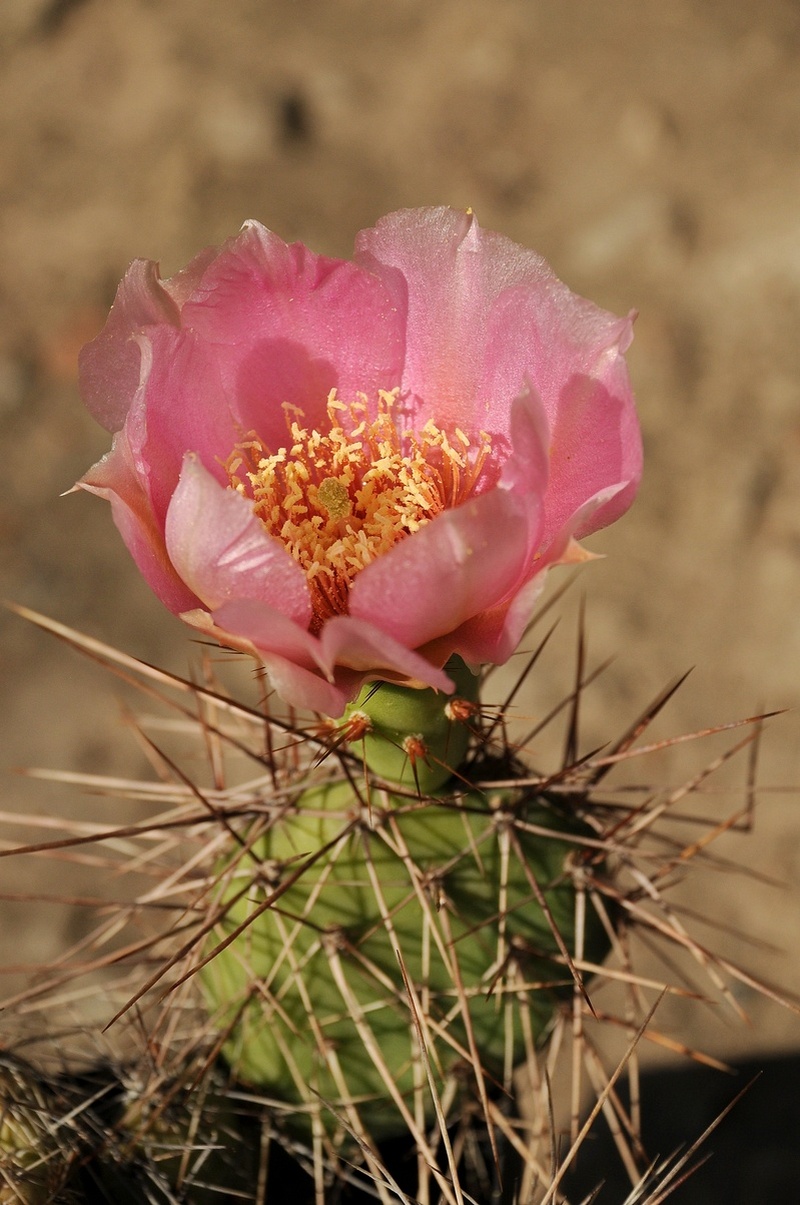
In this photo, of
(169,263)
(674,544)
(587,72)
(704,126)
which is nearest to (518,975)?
(674,544)

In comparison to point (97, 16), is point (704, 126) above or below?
below

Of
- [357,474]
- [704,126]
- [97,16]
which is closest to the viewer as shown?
[357,474]

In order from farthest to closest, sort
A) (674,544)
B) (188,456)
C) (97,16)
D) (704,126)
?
(97,16) < (704,126) < (674,544) < (188,456)

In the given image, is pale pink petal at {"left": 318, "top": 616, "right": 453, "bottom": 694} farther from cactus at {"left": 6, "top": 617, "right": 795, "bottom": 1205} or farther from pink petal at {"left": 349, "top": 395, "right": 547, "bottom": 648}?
cactus at {"left": 6, "top": 617, "right": 795, "bottom": 1205}

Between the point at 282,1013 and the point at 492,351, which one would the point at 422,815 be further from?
the point at 492,351

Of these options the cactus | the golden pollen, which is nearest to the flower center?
the golden pollen

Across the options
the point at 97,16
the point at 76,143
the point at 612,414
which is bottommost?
the point at 612,414

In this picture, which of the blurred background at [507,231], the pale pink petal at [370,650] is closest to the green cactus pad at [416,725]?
the pale pink petal at [370,650]
